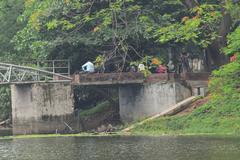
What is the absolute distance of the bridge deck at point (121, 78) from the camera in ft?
117

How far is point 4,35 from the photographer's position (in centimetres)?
4781

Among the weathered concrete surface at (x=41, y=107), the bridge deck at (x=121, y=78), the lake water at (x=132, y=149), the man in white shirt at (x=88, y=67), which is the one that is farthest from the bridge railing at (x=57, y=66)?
the lake water at (x=132, y=149)

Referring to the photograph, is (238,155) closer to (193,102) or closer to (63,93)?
(193,102)

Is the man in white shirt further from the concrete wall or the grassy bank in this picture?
the grassy bank

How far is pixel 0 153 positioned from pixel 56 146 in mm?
2966

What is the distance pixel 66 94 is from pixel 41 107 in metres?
1.69

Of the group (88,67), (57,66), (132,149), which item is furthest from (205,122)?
(57,66)

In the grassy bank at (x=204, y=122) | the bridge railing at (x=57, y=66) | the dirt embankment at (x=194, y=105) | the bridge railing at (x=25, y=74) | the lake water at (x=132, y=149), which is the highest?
the bridge railing at (x=57, y=66)

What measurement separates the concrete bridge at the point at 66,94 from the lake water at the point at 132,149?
7941 millimetres

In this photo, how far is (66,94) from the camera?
36.3 meters

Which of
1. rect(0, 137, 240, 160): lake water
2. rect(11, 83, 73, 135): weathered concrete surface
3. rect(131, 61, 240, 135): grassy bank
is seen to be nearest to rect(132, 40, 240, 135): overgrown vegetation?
rect(131, 61, 240, 135): grassy bank

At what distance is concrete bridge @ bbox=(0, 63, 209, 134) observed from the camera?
35.3m

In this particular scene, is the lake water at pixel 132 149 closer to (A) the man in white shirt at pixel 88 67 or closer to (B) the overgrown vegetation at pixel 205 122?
(B) the overgrown vegetation at pixel 205 122

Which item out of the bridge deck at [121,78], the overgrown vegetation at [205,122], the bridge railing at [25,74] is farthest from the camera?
the bridge railing at [25,74]
